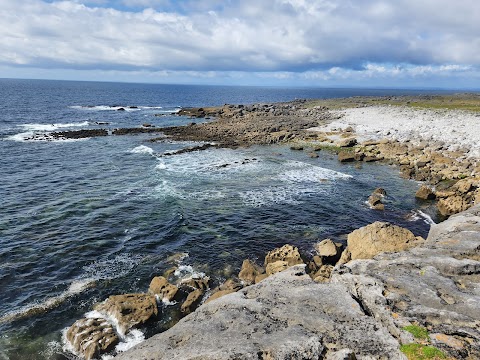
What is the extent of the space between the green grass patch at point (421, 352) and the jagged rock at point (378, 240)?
1282 centimetres

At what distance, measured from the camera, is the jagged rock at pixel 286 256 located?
24.3m

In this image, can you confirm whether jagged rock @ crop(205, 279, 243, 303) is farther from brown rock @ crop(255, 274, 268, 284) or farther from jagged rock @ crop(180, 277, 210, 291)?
brown rock @ crop(255, 274, 268, 284)

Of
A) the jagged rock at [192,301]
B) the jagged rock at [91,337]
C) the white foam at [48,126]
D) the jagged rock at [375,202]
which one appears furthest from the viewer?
the white foam at [48,126]

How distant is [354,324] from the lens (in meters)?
12.0

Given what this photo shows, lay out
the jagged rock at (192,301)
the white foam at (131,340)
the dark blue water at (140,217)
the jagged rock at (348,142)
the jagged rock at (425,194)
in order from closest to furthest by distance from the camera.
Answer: the white foam at (131,340) < the jagged rock at (192,301) < the dark blue water at (140,217) < the jagged rock at (425,194) < the jagged rock at (348,142)

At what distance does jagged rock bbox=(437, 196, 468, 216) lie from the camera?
33.8 meters

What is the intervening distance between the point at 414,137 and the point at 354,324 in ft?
196

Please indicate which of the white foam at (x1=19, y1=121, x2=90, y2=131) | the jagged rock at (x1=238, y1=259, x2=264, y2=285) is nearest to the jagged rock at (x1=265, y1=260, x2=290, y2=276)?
the jagged rock at (x1=238, y1=259, x2=264, y2=285)

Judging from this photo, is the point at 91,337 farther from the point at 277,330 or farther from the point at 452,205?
the point at 452,205

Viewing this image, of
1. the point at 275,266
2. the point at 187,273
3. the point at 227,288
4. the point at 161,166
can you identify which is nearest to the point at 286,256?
the point at 275,266

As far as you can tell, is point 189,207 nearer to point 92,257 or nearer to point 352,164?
point 92,257

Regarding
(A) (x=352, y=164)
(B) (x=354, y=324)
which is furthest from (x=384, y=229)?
(A) (x=352, y=164)

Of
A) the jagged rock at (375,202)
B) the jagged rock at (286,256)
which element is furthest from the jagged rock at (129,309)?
the jagged rock at (375,202)

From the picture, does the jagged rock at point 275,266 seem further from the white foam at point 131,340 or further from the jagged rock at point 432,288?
the white foam at point 131,340
